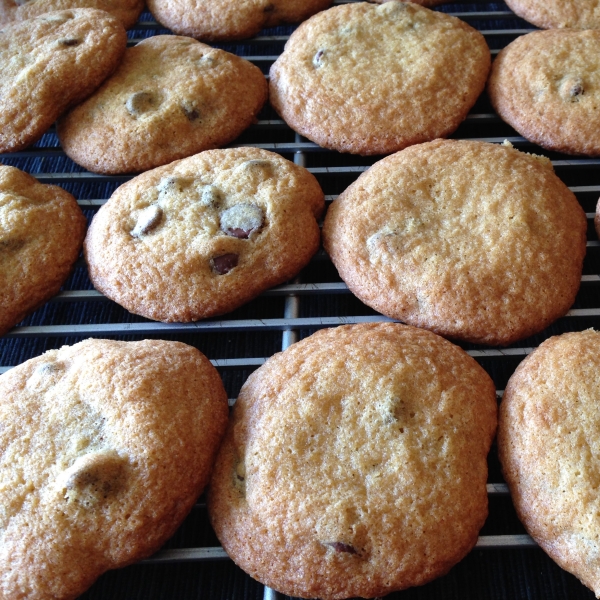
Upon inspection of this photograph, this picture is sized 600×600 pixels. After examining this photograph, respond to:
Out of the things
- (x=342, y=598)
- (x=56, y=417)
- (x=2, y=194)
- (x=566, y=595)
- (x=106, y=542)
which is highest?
(x=2, y=194)

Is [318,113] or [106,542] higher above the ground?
[318,113]

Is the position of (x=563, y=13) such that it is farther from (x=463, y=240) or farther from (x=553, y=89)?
(x=463, y=240)

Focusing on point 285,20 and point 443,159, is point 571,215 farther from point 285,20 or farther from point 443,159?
point 285,20

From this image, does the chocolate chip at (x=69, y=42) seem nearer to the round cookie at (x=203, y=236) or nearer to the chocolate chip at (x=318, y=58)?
the round cookie at (x=203, y=236)

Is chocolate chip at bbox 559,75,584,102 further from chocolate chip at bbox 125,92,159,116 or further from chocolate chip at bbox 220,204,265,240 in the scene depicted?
chocolate chip at bbox 125,92,159,116

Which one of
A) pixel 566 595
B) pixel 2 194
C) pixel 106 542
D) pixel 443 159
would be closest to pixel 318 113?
pixel 443 159

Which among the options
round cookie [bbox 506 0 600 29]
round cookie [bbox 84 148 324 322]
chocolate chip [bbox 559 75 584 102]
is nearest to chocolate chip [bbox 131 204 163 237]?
round cookie [bbox 84 148 324 322]

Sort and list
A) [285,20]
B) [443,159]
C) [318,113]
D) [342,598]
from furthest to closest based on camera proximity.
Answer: [285,20] → [318,113] → [443,159] → [342,598]
